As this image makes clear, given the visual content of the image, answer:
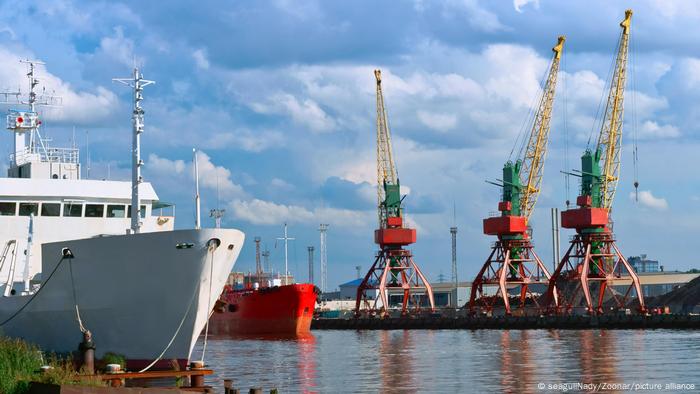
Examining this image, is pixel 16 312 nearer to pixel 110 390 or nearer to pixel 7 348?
pixel 7 348

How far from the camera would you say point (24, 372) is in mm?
24672

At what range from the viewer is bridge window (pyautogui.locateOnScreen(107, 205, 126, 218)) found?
42000 millimetres

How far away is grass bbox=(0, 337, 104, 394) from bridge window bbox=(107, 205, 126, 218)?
1381cm

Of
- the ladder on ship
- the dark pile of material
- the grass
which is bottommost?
the grass

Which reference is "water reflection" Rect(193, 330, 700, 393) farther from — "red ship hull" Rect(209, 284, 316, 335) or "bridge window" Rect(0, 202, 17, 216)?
"red ship hull" Rect(209, 284, 316, 335)

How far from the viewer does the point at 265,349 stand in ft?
196

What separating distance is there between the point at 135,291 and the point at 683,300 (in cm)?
9339

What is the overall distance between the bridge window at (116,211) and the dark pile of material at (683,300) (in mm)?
83908

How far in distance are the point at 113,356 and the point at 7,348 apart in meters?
7.31

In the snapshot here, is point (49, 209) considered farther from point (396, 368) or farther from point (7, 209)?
point (396, 368)

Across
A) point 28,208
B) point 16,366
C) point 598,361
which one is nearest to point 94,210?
point 28,208

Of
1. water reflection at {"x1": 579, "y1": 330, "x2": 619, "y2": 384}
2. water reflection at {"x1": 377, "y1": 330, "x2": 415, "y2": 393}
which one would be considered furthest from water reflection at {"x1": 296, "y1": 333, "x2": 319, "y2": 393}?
water reflection at {"x1": 579, "y1": 330, "x2": 619, "y2": 384}

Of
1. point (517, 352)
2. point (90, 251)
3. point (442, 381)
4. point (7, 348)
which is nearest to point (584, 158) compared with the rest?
point (517, 352)

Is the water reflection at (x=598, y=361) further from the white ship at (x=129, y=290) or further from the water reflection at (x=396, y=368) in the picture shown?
the white ship at (x=129, y=290)
